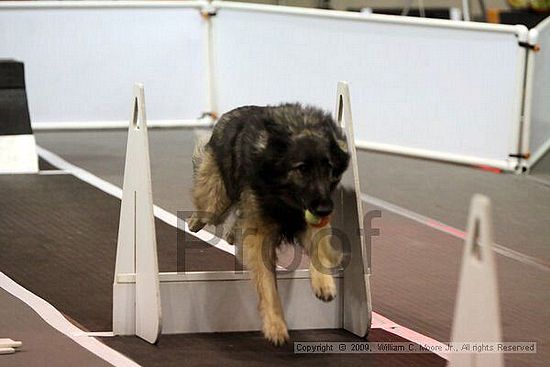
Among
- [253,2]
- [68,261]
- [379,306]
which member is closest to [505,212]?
[379,306]

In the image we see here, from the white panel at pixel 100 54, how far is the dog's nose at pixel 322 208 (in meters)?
6.09

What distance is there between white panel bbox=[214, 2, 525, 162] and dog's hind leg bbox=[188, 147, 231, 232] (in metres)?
3.71

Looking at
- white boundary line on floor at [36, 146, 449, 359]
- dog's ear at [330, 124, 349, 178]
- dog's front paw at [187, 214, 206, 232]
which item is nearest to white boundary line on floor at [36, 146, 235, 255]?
white boundary line on floor at [36, 146, 449, 359]

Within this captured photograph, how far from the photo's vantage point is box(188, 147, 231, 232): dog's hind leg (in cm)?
467

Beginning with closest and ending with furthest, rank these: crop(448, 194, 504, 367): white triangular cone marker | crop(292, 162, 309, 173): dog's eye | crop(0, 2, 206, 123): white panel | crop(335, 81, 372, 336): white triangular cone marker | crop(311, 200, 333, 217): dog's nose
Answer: crop(448, 194, 504, 367): white triangular cone marker < crop(311, 200, 333, 217): dog's nose < crop(292, 162, 309, 173): dog's eye < crop(335, 81, 372, 336): white triangular cone marker < crop(0, 2, 206, 123): white panel

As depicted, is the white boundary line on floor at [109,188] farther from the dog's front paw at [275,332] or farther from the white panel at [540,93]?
the white panel at [540,93]

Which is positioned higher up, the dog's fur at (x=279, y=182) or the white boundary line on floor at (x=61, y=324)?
the dog's fur at (x=279, y=182)

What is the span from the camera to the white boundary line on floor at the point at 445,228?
580 centimetres

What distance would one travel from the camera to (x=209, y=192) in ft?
15.6

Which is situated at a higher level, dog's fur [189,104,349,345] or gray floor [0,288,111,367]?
dog's fur [189,104,349,345]

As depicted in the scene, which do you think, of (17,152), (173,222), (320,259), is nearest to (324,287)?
(320,259)

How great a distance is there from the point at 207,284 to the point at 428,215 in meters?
2.71

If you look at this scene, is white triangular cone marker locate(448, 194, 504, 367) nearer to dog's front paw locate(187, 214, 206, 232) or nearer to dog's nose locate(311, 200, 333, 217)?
dog's nose locate(311, 200, 333, 217)

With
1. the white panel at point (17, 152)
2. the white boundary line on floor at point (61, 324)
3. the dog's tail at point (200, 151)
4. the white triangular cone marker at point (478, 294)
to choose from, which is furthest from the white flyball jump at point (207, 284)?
the white panel at point (17, 152)
